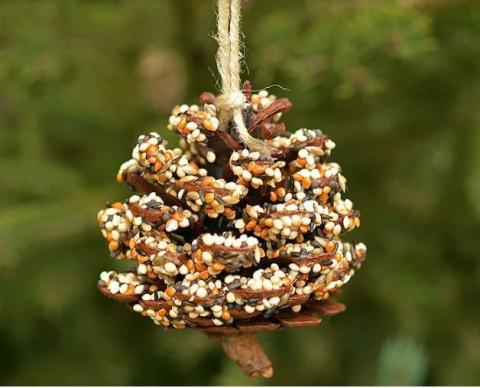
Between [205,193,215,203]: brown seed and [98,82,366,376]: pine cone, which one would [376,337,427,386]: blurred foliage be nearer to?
[98,82,366,376]: pine cone

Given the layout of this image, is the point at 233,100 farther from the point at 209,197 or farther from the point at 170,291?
the point at 170,291

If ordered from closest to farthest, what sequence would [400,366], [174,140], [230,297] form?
1. [230,297]
2. [400,366]
3. [174,140]

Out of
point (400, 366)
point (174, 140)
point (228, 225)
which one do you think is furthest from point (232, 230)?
point (174, 140)

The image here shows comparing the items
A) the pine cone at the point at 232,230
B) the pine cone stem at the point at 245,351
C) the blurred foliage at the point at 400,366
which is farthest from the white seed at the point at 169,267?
the blurred foliage at the point at 400,366

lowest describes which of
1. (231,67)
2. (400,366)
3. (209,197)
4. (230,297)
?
(400,366)

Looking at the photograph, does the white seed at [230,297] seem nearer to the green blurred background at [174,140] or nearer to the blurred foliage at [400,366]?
the blurred foliage at [400,366]

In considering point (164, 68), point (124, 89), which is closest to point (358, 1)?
point (164, 68)
